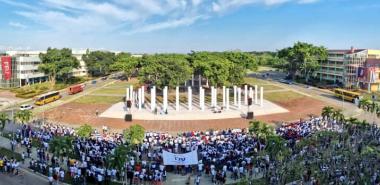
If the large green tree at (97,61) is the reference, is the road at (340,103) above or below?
below

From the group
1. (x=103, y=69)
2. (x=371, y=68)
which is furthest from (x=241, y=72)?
(x=103, y=69)

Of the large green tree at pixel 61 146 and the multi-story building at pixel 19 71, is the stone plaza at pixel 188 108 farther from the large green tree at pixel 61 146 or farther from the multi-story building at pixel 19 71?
the multi-story building at pixel 19 71

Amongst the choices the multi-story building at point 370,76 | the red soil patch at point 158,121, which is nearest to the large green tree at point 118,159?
the red soil patch at point 158,121

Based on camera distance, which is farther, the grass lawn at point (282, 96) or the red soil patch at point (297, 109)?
the grass lawn at point (282, 96)

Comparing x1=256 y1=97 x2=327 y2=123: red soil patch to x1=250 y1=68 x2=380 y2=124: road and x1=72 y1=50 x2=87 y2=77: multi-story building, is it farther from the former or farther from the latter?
x1=72 y1=50 x2=87 y2=77: multi-story building

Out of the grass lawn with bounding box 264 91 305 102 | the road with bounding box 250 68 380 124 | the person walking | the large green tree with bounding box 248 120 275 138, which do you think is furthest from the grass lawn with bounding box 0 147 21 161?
the grass lawn with bounding box 264 91 305 102

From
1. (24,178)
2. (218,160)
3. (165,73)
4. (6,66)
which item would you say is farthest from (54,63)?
(218,160)
